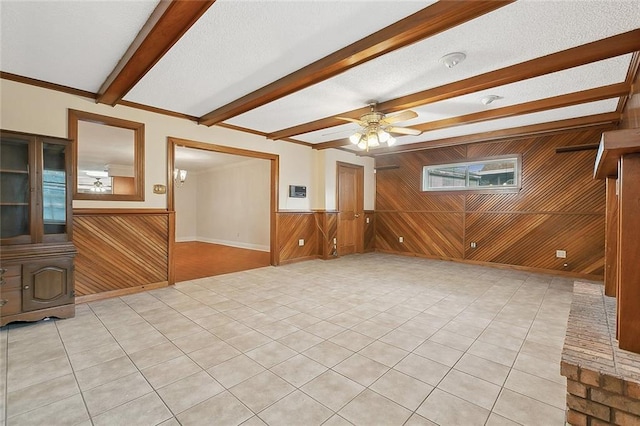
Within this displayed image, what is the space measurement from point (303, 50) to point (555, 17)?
1956mm

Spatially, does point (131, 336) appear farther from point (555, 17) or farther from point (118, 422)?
point (555, 17)

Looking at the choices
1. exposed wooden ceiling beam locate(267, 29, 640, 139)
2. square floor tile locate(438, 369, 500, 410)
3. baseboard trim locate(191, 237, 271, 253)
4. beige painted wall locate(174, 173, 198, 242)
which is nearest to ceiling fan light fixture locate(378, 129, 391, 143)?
exposed wooden ceiling beam locate(267, 29, 640, 139)

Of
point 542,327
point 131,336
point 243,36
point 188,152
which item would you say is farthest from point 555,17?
point 188,152

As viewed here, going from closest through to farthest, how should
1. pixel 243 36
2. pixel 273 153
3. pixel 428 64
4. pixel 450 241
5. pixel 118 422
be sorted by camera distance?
pixel 118 422 → pixel 243 36 → pixel 428 64 → pixel 273 153 → pixel 450 241

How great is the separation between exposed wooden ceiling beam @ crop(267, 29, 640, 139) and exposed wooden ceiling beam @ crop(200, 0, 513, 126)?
1254mm

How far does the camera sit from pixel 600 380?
1.23 metres

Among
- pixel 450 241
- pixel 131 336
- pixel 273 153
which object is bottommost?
pixel 131 336

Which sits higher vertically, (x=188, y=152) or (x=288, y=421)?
(x=188, y=152)

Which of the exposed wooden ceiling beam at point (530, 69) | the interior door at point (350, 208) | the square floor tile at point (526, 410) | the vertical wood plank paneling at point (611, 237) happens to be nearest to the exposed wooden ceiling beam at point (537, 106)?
the exposed wooden ceiling beam at point (530, 69)

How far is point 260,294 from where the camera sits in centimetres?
390

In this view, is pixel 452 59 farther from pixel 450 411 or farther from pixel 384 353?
pixel 450 411

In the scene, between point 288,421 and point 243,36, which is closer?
point 288,421

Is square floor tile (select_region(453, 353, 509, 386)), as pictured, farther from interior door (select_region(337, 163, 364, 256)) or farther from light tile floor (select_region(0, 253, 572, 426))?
interior door (select_region(337, 163, 364, 256))

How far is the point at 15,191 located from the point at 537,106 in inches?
247
